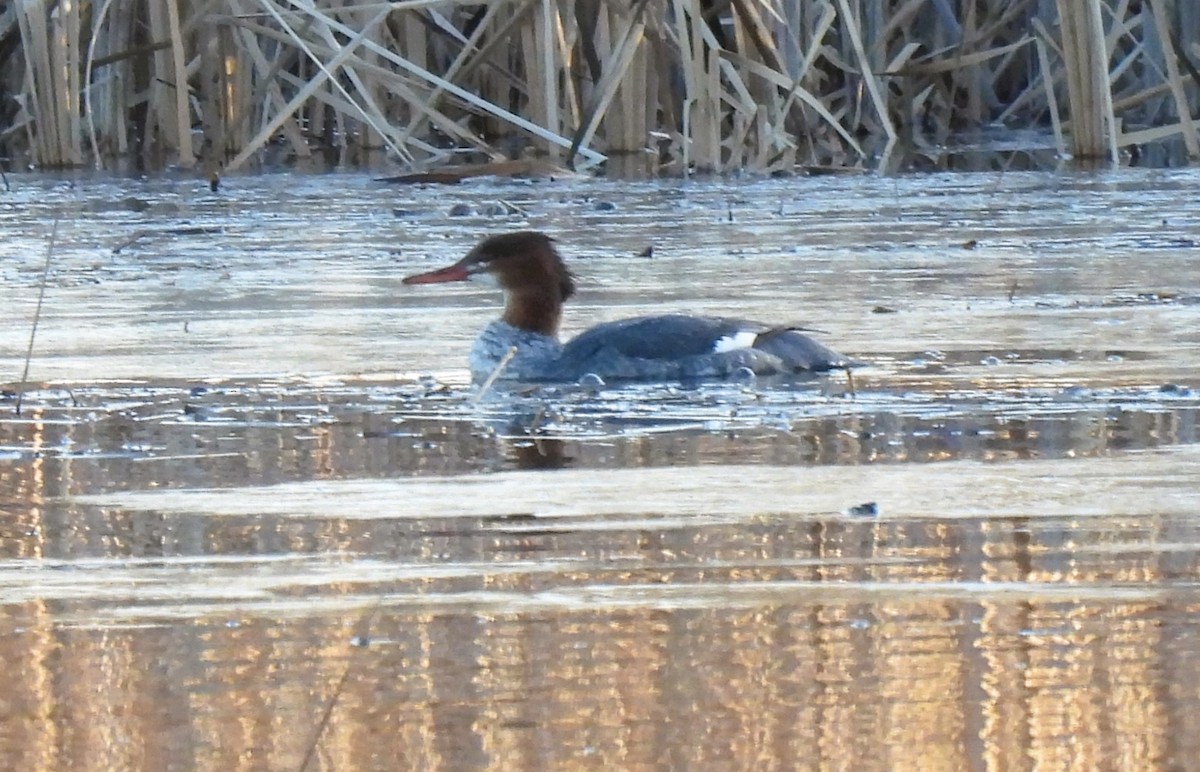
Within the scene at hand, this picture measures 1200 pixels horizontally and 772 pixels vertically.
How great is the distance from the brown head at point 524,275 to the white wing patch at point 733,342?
70 centimetres

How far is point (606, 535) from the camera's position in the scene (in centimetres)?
344

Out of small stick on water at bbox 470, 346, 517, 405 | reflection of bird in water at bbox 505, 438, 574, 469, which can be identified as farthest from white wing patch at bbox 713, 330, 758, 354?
reflection of bird in water at bbox 505, 438, 574, 469

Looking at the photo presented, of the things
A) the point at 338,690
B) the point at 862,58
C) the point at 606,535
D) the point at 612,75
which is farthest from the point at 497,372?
the point at 612,75

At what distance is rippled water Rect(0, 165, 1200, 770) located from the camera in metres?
2.45

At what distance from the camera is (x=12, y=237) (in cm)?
898

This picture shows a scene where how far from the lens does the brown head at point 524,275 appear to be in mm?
6012

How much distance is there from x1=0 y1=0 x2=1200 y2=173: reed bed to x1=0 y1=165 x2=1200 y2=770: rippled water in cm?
383

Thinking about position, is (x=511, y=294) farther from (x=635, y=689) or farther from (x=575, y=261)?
(x=635, y=689)

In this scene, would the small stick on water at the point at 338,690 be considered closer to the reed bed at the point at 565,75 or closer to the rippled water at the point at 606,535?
the rippled water at the point at 606,535

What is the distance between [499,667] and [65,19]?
9.46 metres

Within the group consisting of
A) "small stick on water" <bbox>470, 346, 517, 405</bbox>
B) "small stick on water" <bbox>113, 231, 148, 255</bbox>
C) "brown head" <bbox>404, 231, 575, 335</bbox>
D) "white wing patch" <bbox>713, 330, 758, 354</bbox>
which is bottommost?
"small stick on water" <bbox>113, 231, 148, 255</bbox>

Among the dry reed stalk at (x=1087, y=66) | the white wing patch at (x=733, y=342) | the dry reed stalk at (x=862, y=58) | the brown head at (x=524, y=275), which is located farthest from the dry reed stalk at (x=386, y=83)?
the white wing patch at (x=733, y=342)

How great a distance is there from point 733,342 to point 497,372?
0.48 meters

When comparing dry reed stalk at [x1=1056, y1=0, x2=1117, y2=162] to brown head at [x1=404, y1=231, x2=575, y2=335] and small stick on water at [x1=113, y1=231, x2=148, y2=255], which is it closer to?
small stick on water at [x1=113, y1=231, x2=148, y2=255]
